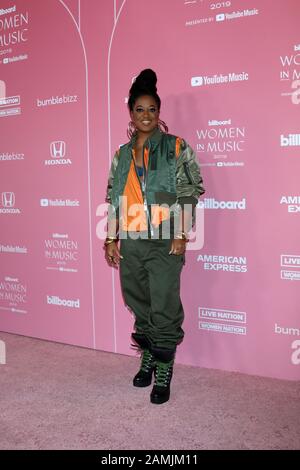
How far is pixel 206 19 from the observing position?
7.02ft

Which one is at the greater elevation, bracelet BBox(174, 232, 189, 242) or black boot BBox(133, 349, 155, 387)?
bracelet BBox(174, 232, 189, 242)

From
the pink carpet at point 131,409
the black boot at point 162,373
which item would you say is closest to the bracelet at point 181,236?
the black boot at point 162,373

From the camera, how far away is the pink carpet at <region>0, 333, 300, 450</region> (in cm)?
164

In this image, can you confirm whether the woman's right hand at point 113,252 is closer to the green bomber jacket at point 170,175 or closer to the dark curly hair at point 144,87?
the green bomber jacket at point 170,175

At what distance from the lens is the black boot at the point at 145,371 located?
6.97ft

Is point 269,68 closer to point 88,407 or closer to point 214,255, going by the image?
point 214,255

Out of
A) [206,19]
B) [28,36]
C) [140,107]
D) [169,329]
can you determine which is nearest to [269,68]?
[206,19]

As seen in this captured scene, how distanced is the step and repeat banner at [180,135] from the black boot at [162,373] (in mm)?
378

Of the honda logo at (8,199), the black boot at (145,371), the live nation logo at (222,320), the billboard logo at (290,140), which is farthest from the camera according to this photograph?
the honda logo at (8,199)

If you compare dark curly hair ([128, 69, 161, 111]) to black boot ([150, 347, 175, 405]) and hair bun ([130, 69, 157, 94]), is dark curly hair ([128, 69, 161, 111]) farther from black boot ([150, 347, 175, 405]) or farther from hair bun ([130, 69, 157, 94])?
black boot ([150, 347, 175, 405])

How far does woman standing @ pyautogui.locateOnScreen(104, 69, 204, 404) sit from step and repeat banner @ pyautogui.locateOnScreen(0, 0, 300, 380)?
30 centimetres

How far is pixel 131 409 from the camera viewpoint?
1893mm

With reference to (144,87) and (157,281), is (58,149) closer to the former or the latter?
(144,87)

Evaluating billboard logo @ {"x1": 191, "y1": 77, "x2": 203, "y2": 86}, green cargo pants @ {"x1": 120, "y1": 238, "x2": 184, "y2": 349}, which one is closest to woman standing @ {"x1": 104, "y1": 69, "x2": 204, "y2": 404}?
green cargo pants @ {"x1": 120, "y1": 238, "x2": 184, "y2": 349}
